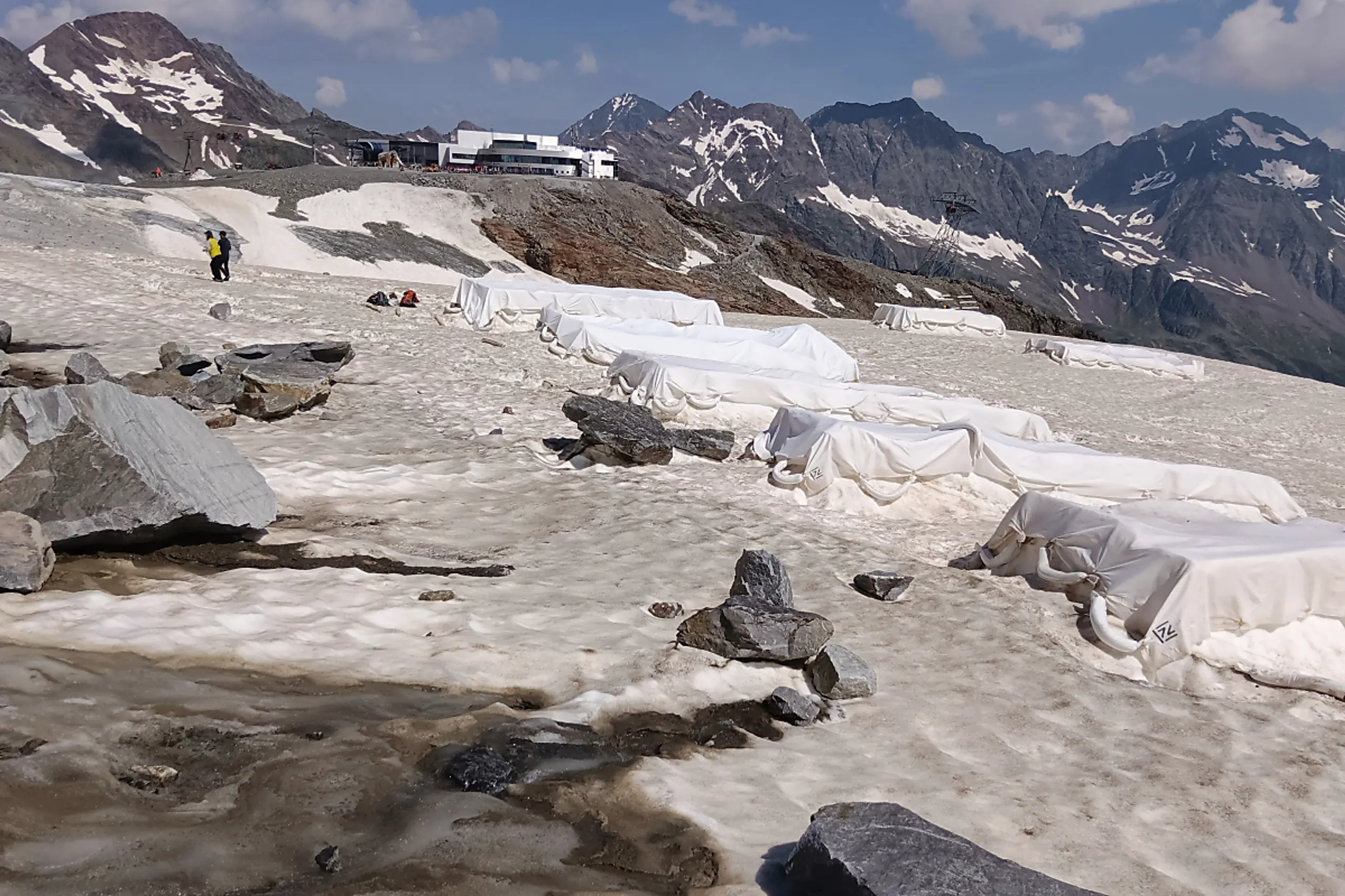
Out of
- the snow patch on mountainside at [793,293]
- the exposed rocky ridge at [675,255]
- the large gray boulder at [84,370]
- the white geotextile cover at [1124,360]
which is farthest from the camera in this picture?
the snow patch on mountainside at [793,293]

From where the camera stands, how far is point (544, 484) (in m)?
11.4

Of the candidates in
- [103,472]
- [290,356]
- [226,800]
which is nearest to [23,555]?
[103,472]

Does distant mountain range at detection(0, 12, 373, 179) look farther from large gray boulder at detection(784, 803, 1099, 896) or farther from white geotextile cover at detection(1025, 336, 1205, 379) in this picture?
large gray boulder at detection(784, 803, 1099, 896)

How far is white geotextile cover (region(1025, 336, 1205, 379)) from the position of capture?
1188 inches

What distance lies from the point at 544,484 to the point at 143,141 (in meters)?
167

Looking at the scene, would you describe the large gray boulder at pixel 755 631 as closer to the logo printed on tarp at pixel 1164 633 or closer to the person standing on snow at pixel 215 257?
the logo printed on tarp at pixel 1164 633

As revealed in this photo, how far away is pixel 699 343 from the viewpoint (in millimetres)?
20109

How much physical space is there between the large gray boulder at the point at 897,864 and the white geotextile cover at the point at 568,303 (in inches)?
824

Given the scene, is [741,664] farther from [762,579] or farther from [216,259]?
[216,259]

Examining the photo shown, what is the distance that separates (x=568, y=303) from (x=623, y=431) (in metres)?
13.3

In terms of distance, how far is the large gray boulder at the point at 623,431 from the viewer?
12.4 metres

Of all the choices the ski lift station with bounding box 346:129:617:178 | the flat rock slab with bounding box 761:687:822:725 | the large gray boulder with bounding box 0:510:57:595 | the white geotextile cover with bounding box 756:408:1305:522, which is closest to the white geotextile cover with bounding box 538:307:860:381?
the white geotextile cover with bounding box 756:408:1305:522

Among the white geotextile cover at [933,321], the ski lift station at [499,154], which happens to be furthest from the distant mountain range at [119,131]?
the white geotextile cover at [933,321]

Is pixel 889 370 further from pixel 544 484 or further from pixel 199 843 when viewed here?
pixel 199 843
